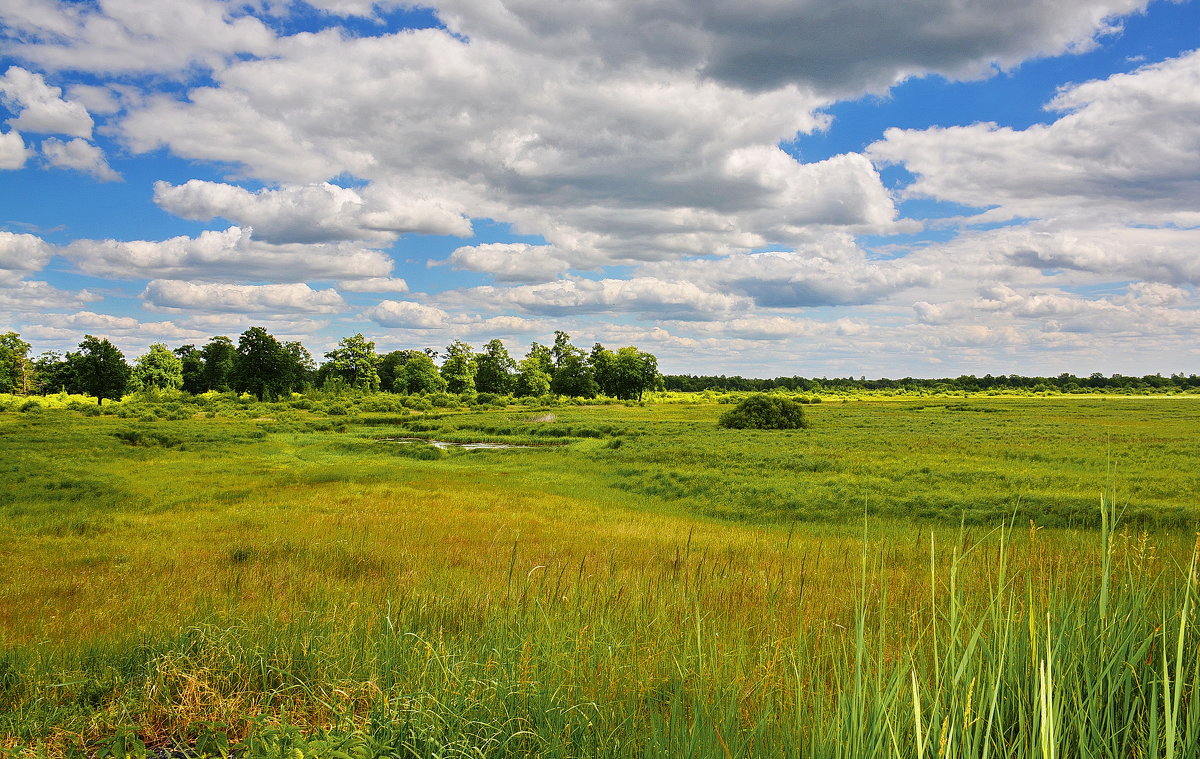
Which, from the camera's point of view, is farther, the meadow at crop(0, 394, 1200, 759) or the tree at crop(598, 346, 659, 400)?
the tree at crop(598, 346, 659, 400)

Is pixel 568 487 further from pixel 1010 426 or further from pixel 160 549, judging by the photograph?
pixel 1010 426

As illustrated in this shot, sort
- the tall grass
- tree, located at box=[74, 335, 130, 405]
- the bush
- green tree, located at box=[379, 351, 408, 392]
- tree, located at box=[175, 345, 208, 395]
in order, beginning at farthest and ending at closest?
green tree, located at box=[379, 351, 408, 392] → tree, located at box=[175, 345, 208, 395] → tree, located at box=[74, 335, 130, 405] → the bush → the tall grass

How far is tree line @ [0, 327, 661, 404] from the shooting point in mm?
95375

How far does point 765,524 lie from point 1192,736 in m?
18.1

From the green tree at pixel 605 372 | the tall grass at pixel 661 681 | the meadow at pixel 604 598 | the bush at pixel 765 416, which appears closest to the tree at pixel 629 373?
the green tree at pixel 605 372

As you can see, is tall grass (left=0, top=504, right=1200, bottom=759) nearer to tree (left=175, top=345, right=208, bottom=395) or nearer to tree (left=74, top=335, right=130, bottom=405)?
tree (left=74, top=335, right=130, bottom=405)

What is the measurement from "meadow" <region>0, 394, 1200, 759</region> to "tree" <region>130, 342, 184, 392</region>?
7982 centimetres

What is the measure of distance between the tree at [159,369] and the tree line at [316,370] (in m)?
0.17

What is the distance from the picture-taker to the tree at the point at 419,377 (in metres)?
128

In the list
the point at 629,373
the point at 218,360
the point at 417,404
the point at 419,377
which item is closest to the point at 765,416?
the point at 417,404

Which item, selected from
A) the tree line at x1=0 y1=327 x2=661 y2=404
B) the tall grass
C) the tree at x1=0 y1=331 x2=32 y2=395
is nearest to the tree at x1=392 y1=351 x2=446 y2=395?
the tree line at x1=0 y1=327 x2=661 y2=404

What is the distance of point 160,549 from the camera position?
15.2m

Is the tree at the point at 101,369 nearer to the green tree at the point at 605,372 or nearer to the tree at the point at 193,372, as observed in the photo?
the tree at the point at 193,372

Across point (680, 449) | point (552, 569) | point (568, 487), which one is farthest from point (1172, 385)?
point (552, 569)
